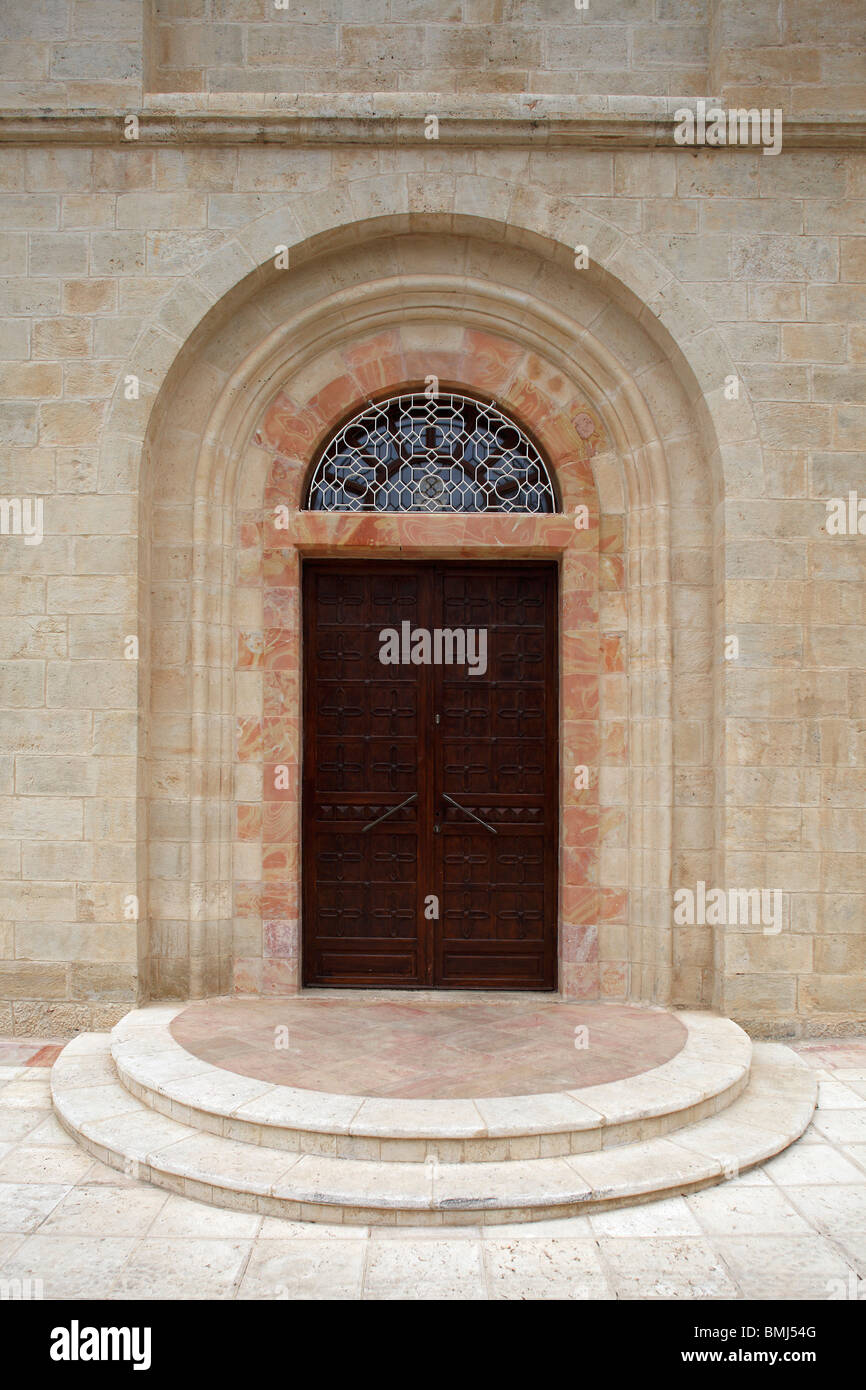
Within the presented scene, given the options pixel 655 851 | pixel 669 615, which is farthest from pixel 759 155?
pixel 655 851

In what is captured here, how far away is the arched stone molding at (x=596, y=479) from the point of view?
5352 mm

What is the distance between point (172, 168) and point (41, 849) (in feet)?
12.9

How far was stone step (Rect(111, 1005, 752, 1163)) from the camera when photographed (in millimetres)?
3564

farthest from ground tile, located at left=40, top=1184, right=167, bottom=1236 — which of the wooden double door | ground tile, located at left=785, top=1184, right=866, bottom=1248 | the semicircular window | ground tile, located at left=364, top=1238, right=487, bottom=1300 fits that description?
the semicircular window

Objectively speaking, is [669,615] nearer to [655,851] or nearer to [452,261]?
[655,851]

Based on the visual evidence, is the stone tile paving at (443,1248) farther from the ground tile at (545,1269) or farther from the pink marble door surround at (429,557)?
the pink marble door surround at (429,557)

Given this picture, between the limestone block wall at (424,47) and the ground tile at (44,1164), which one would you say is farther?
the limestone block wall at (424,47)

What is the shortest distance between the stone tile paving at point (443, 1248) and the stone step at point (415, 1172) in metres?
0.05

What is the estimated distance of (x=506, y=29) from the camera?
5.47 m

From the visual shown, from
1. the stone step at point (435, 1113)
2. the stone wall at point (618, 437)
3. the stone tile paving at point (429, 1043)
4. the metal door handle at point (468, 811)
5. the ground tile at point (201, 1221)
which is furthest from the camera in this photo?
the metal door handle at point (468, 811)

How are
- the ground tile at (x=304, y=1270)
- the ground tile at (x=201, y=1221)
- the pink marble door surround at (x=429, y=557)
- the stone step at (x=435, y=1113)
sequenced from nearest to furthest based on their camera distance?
the ground tile at (x=304, y=1270)
the ground tile at (x=201, y=1221)
the stone step at (x=435, y=1113)
the pink marble door surround at (x=429, y=557)

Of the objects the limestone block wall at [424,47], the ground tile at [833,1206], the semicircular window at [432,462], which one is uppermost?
the limestone block wall at [424,47]

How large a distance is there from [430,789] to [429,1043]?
1538mm

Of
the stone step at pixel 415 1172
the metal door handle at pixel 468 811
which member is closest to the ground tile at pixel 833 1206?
the stone step at pixel 415 1172
